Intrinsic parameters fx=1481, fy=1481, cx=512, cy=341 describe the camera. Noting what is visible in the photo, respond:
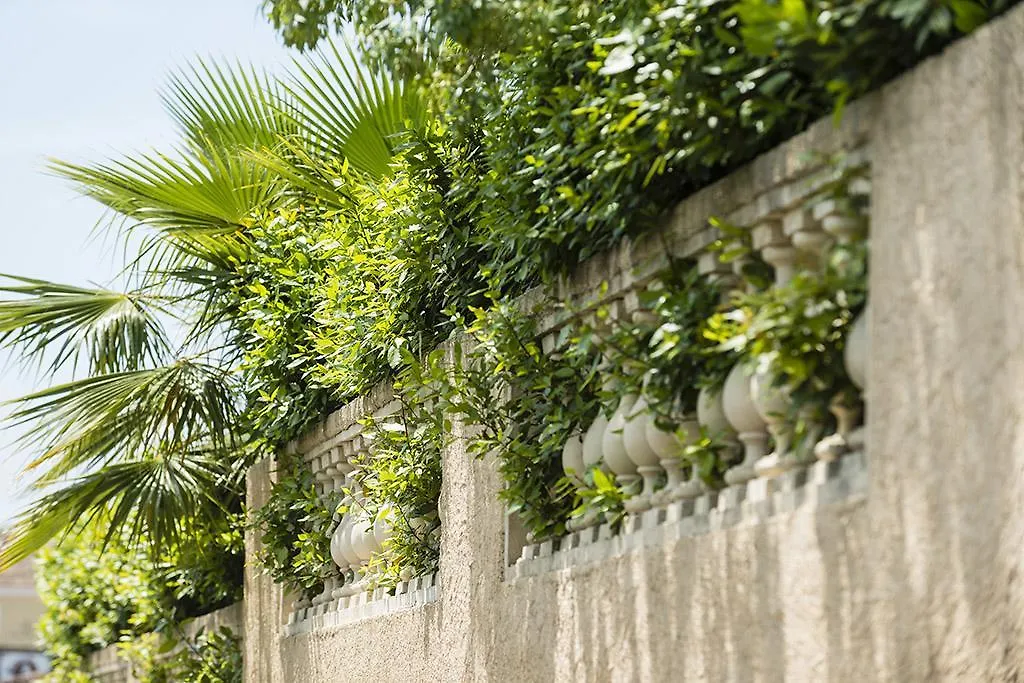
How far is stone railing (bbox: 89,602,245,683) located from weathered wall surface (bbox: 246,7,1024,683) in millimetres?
5928

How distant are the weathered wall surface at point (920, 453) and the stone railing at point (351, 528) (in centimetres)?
265

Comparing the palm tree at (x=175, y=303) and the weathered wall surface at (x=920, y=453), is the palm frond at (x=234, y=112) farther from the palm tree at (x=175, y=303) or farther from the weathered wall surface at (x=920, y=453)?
the weathered wall surface at (x=920, y=453)

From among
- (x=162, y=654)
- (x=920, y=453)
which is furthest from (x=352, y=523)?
(x=162, y=654)

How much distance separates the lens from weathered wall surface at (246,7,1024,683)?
281 cm

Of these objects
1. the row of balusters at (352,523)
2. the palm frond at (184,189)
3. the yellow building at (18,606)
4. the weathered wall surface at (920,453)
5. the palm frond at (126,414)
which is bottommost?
the weathered wall surface at (920,453)

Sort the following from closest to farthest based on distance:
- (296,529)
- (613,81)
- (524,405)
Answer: (613,81) → (524,405) → (296,529)

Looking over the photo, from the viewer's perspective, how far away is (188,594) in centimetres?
1041

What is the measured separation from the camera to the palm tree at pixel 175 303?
755 cm

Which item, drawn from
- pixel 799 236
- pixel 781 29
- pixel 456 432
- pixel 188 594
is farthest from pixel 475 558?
pixel 188 594

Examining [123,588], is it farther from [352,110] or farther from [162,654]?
[352,110]

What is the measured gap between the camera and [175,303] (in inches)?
345

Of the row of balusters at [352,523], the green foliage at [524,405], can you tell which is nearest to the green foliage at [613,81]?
the green foliage at [524,405]

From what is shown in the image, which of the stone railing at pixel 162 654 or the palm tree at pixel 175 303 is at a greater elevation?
the palm tree at pixel 175 303

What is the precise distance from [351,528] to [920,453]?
424 cm
